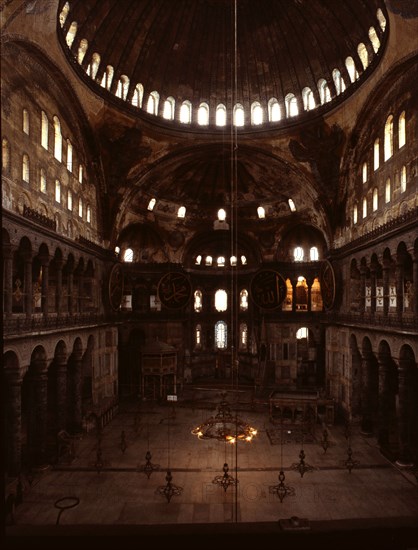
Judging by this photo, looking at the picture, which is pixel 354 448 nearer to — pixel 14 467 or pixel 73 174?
pixel 14 467

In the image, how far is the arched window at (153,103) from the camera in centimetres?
2398

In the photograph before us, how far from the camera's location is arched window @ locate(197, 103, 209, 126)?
25.1m

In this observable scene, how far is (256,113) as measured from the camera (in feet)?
82.1

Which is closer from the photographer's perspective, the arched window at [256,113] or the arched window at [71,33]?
the arched window at [71,33]

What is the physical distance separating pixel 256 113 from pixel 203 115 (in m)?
2.96

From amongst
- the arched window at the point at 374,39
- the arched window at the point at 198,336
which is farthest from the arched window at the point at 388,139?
the arched window at the point at 198,336

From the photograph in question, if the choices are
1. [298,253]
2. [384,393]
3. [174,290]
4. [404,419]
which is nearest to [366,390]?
[384,393]

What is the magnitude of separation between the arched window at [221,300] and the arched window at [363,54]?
18393mm

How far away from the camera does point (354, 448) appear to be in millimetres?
18766

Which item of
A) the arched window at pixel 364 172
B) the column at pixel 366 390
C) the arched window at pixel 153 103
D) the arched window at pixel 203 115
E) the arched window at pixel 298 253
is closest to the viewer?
the column at pixel 366 390

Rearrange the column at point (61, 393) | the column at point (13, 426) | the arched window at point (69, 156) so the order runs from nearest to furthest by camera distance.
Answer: the column at point (13, 426), the column at point (61, 393), the arched window at point (69, 156)

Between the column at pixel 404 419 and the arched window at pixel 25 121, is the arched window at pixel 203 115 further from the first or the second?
the column at pixel 404 419

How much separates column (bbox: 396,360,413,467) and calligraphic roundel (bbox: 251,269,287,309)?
5375mm

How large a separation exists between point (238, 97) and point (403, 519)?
25.2 m
